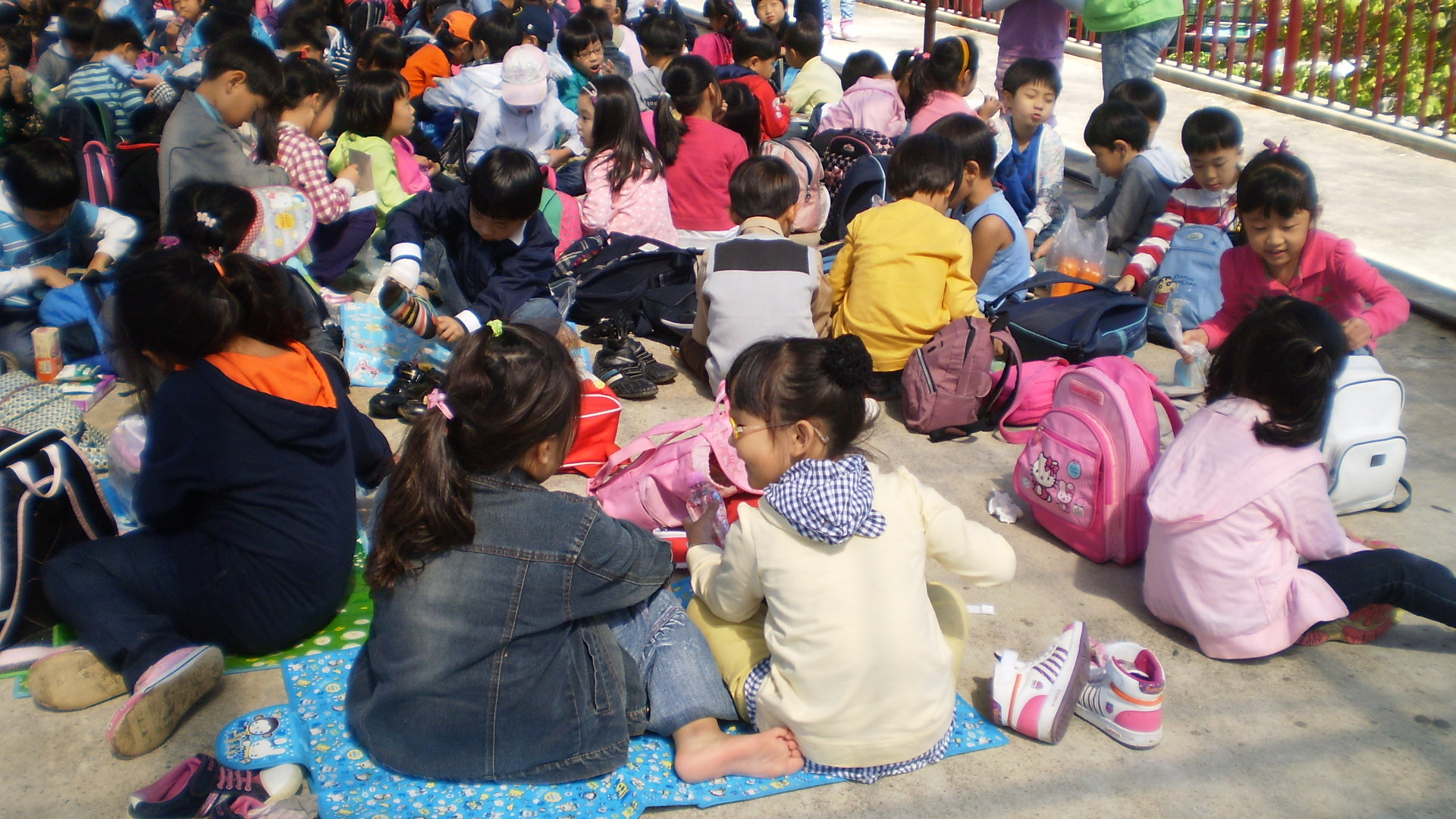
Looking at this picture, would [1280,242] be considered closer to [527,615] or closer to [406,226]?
[527,615]

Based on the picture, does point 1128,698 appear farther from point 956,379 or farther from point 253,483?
point 253,483

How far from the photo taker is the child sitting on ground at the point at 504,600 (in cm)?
221

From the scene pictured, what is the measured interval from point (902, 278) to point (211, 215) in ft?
8.15

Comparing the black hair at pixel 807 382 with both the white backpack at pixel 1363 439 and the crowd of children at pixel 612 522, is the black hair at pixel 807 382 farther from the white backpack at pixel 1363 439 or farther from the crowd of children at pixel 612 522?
the white backpack at pixel 1363 439

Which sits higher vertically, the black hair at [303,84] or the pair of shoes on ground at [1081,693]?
the black hair at [303,84]

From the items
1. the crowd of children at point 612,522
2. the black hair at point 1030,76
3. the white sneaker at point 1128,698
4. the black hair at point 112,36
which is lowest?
the white sneaker at point 1128,698

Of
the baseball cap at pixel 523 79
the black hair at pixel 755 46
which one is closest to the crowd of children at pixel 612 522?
the baseball cap at pixel 523 79

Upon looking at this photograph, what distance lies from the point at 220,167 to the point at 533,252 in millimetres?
1363

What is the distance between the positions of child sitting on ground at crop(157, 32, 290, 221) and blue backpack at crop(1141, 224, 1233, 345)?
12.9 ft

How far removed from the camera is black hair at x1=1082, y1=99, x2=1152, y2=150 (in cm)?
541

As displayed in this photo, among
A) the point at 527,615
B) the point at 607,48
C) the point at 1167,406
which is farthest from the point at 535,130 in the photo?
the point at 527,615

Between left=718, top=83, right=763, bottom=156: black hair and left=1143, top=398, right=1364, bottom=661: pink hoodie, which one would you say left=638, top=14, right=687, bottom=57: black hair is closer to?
left=718, top=83, right=763, bottom=156: black hair

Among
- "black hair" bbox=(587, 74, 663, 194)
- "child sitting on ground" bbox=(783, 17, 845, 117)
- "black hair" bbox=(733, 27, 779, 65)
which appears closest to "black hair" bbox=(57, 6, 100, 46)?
"black hair" bbox=(587, 74, 663, 194)

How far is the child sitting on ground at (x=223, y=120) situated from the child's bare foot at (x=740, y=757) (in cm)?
339
